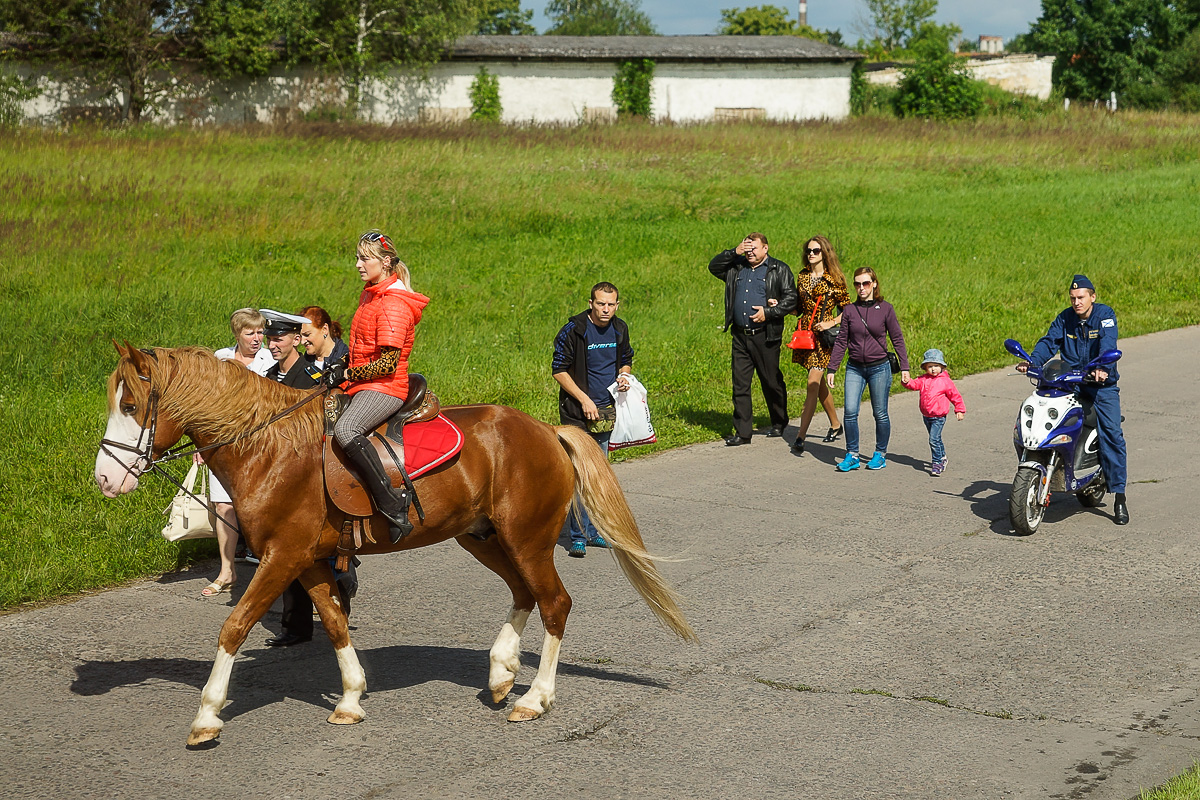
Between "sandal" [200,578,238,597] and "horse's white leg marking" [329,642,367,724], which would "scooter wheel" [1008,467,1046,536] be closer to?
"horse's white leg marking" [329,642,367,724]

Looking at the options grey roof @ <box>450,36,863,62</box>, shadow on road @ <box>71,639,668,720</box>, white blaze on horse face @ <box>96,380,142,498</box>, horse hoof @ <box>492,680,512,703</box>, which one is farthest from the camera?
grey roof @ <box>450,36,863,62</box>

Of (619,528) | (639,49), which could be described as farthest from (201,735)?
(639,49)

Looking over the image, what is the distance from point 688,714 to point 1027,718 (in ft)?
5.35

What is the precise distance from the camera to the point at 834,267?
1211 centimetres

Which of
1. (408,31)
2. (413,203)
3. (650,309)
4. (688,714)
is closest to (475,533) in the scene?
(688,714)

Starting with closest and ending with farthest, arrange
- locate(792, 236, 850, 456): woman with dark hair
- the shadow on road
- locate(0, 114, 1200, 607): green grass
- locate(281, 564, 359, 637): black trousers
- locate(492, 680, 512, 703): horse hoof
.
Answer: locate(492, 680, 512, 703): horse hoof → the shadow on road → locate(281, 564, 359, 637): black trousers → locate(792, 236, 850, 456): woman with dark hair → locate(0, 114, 1200, 607): green grass

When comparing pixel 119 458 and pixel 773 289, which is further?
pixel 773 289

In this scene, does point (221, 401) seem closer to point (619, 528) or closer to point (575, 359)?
point (619, 528)

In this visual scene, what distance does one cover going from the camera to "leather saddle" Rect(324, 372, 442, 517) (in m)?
5.61

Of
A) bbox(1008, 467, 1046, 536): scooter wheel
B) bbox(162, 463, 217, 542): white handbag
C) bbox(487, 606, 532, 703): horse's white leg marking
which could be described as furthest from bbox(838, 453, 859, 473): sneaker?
bbox(162, 463, 217, 542): white handbag

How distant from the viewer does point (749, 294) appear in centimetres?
1193

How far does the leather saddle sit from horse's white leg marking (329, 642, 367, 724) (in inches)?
27.6

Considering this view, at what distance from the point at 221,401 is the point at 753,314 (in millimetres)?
7274

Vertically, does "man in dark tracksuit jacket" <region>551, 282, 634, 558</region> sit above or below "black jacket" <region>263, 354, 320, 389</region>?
below
